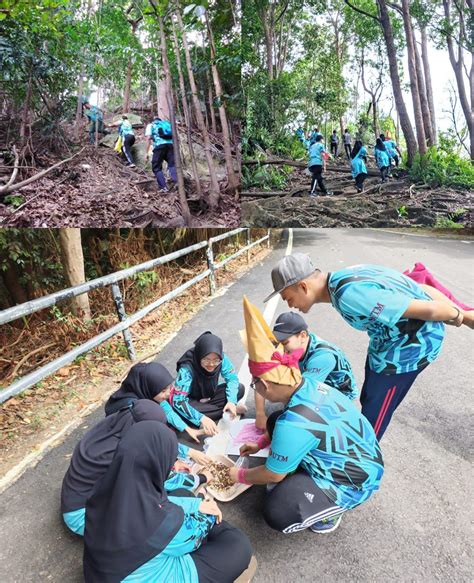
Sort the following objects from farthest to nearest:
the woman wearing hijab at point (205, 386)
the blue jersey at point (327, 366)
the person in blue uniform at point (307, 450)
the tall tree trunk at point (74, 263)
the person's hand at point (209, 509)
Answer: the tall tree trunk at point (74, 263) → the woman wearing hijab at point (205, 386) → the blue jersey at point (327, 366) → the person's hand at point (209, 509) → the person in blue uniform at point (307, 450)

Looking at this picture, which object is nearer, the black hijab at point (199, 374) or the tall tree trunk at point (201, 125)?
the tall tree trunk at point (201, 125)

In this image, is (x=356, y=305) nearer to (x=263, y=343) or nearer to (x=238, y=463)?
(x=263, y=343)

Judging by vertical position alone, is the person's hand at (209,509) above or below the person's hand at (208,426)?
above

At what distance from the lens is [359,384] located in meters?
2.82

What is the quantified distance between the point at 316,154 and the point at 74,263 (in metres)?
2.46

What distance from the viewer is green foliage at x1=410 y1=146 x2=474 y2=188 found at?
242 centimetres

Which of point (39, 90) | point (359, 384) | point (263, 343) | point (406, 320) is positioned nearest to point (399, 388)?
point (406, 320)

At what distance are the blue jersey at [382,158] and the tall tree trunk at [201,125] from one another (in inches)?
41.4

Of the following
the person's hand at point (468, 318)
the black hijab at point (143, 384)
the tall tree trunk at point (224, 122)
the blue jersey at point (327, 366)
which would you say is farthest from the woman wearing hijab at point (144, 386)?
the person's hand at point (468, 318)

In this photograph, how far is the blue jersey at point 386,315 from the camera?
157cm

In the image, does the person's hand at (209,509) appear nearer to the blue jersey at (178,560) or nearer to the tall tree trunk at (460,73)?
the blue jersey at (178,560)

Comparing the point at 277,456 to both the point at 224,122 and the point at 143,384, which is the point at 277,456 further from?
the point at 224,122

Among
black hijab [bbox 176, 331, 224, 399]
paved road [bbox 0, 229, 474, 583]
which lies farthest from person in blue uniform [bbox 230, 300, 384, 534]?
black hijab [bbox 176, 331, 224, 399]

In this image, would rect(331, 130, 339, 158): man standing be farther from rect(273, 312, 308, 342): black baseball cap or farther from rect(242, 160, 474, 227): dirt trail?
rect(273, 312, 308, 342): black baseball cap
